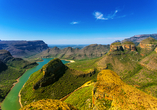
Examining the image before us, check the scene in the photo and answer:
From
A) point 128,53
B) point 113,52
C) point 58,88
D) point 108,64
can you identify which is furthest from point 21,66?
point 128,53

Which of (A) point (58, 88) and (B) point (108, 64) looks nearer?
(A) point (58, 88)

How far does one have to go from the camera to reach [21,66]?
169500 mm

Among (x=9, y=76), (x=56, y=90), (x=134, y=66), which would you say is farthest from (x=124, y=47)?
(x=9, y=76)

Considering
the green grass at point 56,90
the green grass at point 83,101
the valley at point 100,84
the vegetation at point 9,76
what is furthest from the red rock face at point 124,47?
the vegetation at point 9,76

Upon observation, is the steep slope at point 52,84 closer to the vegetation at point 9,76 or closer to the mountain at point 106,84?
the mountain at point 106,84

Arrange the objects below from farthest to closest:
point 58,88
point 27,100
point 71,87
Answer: point 71,87, point 58,88, point 27,100

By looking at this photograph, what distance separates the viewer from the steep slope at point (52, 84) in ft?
198

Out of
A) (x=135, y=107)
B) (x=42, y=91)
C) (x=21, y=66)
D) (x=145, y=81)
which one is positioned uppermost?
(x=135, y=107)

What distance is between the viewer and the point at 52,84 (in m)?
67.7

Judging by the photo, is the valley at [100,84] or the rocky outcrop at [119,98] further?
the valley at [100,84]

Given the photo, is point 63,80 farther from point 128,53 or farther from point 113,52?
point 128,53

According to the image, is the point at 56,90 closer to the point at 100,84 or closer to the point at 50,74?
the point at 50,74

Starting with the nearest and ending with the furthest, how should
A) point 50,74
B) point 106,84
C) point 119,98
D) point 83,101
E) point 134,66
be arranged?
point 119,98 → point 106,84 → point 83,101 → point 50,74 → point 134,66

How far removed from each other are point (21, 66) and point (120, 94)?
21031 centimetres
